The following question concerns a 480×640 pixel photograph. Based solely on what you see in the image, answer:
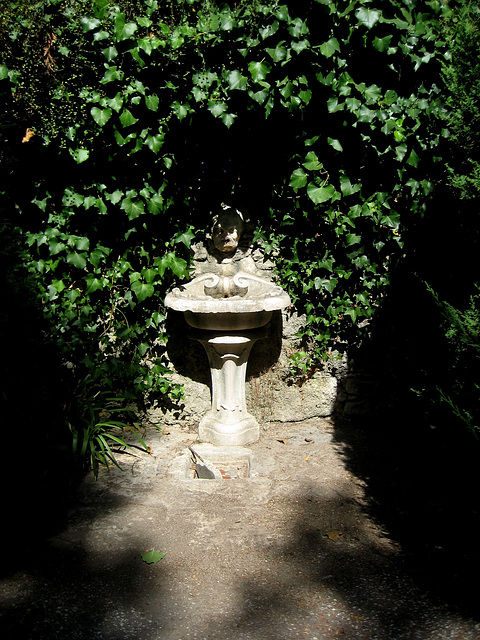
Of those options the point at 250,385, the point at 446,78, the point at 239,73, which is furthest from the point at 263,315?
the point at 446,78

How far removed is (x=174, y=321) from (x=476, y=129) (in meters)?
2.41

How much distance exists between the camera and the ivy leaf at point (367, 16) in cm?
357

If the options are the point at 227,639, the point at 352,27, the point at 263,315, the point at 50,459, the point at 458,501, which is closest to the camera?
the point at 227,639

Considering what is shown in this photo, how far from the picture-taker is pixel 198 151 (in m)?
4.01

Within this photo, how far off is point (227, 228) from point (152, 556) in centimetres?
225

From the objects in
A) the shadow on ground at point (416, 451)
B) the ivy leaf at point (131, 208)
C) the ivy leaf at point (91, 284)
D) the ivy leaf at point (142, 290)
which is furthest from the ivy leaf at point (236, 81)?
the shadow on ground at point (416, 451)

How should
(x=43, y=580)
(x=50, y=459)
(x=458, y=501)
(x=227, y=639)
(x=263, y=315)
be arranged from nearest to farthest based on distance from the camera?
(x=227, y=639) → (x=43, y=580) → (x=458, y=501) → (x=50, y=459) → (x=263, y=315)

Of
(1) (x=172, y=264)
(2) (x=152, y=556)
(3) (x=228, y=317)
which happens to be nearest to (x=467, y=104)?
(3) (x=228, y=317)

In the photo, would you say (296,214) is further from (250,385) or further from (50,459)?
(50,459)

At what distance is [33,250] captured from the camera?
403 centimetres

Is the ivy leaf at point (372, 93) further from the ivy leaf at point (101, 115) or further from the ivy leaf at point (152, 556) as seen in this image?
the ivy leaf at point (152, 556)

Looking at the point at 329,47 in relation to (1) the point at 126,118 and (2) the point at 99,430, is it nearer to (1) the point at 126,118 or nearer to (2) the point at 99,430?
(1) the point at 126,118

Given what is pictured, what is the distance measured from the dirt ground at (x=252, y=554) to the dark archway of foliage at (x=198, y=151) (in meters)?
0.74

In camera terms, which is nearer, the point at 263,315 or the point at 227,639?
the point at 227,639
